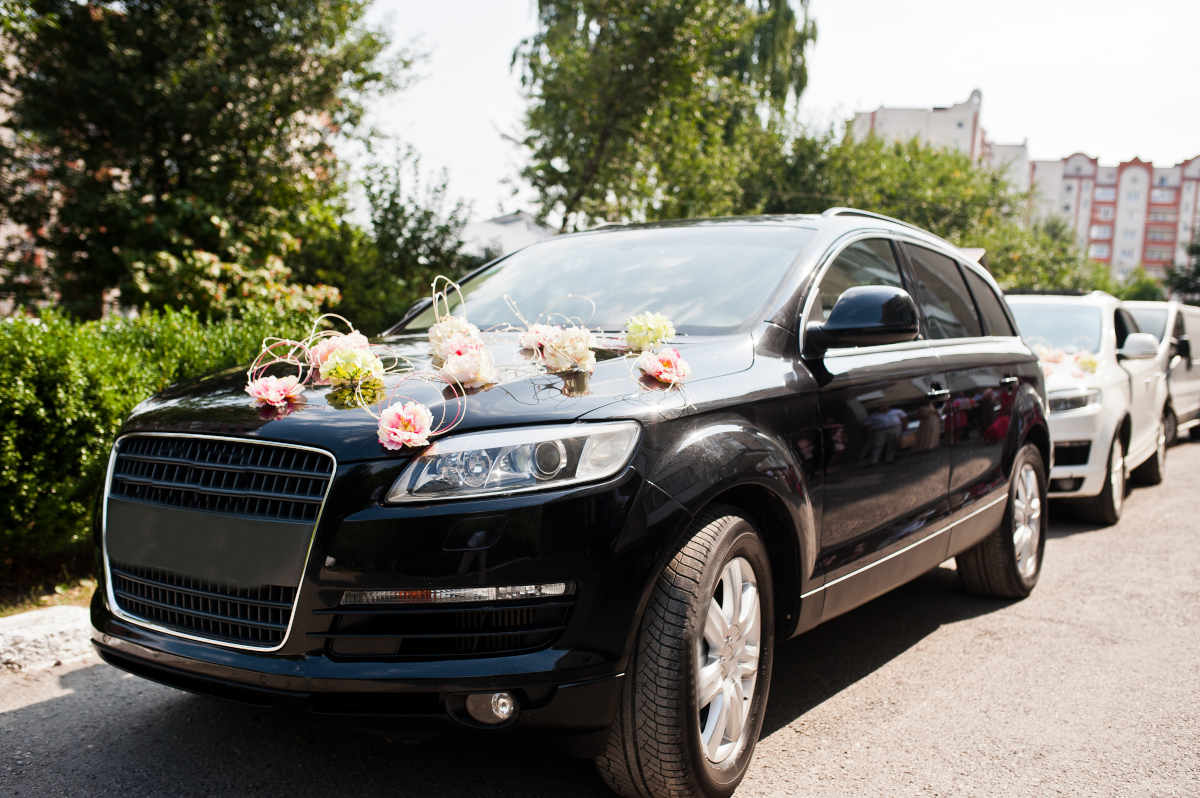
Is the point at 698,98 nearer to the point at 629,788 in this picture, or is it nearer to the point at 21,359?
the point at 21,359

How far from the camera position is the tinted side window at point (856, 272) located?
332 centimetres

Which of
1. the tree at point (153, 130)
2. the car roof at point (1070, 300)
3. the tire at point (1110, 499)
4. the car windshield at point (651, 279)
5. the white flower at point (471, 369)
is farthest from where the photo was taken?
the tree at point (153, 130)

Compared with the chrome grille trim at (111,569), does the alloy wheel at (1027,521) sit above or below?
below

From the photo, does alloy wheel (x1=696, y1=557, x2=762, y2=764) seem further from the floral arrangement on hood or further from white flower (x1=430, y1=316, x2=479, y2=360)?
white flower (x1=430, y1=316, x2=479, y2=360)

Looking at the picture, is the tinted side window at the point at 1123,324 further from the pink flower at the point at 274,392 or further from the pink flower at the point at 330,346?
the pink flower at the point at 274,392

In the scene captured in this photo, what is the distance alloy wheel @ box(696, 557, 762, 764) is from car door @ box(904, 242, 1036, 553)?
62.3 inches

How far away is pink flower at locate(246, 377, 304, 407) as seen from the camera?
8.03ft

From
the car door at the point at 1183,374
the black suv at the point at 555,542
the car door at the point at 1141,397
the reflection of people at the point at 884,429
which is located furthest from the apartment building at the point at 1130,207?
the black suv at the point at 555,542

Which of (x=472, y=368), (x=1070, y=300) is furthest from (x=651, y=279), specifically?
(x=1070, y=300)

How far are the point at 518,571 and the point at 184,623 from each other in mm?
988

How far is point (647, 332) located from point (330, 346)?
93 cm

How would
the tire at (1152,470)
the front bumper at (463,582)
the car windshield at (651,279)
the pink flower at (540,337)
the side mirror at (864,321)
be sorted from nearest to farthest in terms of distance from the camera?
the front bumper at (463,582) < the pink flower at (540,337) < the side mirror at (864,321) < the car windshield at (651,279) < the tire at (1152,470)

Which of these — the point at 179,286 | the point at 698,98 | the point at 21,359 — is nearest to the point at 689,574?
the point at 21,359

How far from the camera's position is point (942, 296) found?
14.2 feet
